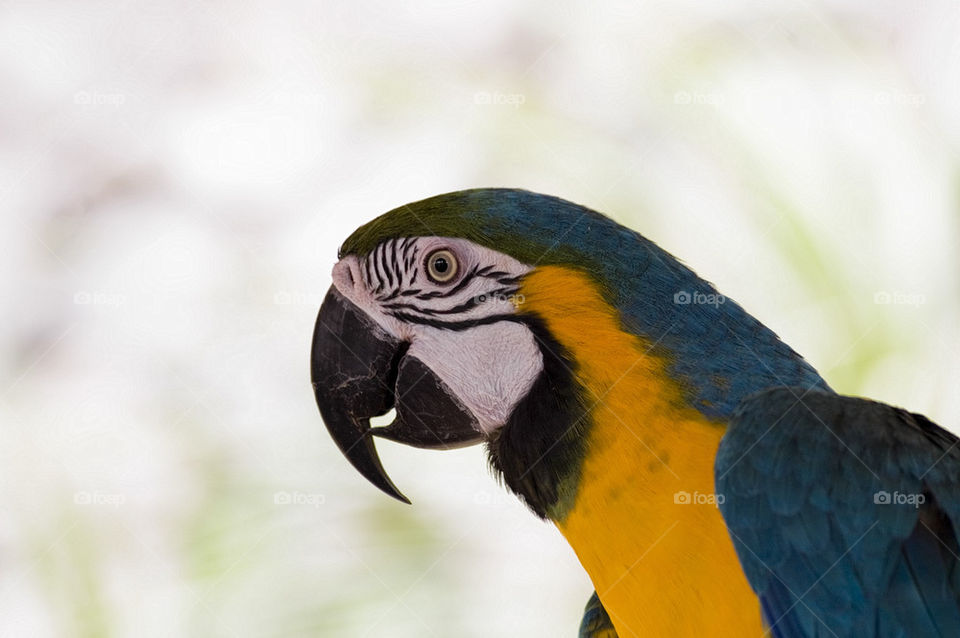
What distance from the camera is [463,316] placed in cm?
163

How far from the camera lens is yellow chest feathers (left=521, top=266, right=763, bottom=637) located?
138 centimetres

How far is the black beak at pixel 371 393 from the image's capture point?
1.65 meters

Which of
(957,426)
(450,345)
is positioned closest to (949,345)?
(957,426)

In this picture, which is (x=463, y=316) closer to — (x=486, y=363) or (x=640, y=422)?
Answer: (x=486, y=363)

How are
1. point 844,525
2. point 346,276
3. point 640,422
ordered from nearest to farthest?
point 844,525
point 640,422
point 346,276

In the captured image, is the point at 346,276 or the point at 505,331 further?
the point at 346,276

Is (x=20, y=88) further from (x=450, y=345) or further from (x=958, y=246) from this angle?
(x=958, y=246)

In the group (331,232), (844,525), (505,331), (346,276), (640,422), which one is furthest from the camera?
(331,232)

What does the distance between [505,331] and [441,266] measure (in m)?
0.17

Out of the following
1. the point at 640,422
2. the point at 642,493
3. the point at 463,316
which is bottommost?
the point at 642,493

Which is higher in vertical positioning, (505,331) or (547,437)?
(505,331)

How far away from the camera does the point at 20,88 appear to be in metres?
3.13

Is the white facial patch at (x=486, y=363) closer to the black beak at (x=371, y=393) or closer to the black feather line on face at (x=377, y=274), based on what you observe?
the black beak at (x=371, y=393)

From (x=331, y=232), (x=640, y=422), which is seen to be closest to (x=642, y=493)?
(x=640, y=422)
